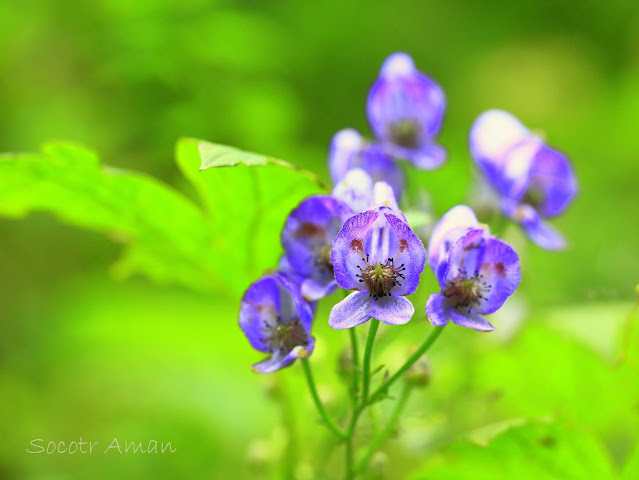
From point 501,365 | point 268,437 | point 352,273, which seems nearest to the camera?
point 352,273

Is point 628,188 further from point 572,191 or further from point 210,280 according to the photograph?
point 210,280

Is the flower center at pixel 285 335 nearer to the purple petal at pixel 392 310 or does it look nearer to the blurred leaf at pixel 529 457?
the purple petal at pixel 392 310

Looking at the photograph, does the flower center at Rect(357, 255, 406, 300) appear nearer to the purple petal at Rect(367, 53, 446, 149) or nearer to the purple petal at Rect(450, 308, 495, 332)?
the purple petal at Rect(450, 308, 495, 332)

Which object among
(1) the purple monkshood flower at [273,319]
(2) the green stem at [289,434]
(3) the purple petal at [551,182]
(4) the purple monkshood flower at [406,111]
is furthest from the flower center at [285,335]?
(3) the purple petal at [551,182]

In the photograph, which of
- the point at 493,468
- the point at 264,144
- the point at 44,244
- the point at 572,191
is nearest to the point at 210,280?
Answer: the point at 493,468

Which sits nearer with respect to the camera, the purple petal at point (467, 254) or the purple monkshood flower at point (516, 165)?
the purple petal at point (467, 254)

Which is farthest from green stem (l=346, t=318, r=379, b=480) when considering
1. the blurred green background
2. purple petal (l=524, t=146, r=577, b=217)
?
purple petal (l=524, t=146, r=577, b=217)

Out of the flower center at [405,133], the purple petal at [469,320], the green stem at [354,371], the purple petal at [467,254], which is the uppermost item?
the flower center at [405,133]
